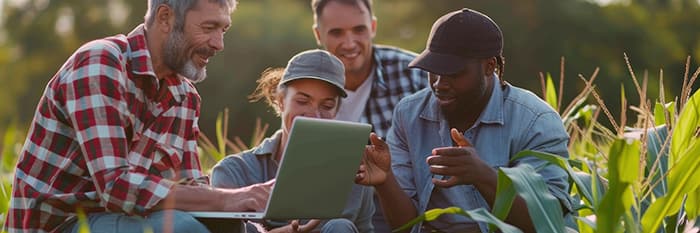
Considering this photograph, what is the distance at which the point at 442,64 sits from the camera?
159 inches

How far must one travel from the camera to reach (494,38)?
4160 millimetres

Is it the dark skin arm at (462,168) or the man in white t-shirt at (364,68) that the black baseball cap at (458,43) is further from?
the man in white t-shirt at (364,68)

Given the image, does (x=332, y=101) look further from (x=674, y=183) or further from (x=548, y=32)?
(x=548, y=32)

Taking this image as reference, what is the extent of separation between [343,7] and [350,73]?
0.34m

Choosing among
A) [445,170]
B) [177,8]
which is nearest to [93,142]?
[177,8]

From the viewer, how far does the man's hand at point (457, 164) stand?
3.70 meters

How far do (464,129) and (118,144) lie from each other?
1.38m

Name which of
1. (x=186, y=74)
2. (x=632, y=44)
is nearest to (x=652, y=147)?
(x=186, y=74)

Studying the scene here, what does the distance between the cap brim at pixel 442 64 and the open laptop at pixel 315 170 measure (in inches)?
21.5

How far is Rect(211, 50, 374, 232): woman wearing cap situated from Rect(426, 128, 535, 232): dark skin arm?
1.74 ft

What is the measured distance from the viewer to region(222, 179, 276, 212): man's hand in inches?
142

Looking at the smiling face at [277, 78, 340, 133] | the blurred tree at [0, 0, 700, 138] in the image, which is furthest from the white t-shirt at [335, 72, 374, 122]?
the blurred tree at [0, 0, 700, 138]

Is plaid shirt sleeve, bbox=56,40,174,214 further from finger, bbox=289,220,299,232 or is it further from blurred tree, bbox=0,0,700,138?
blurred tree, bbox=0,0,700,138

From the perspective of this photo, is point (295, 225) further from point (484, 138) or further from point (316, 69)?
point (484, 138)
